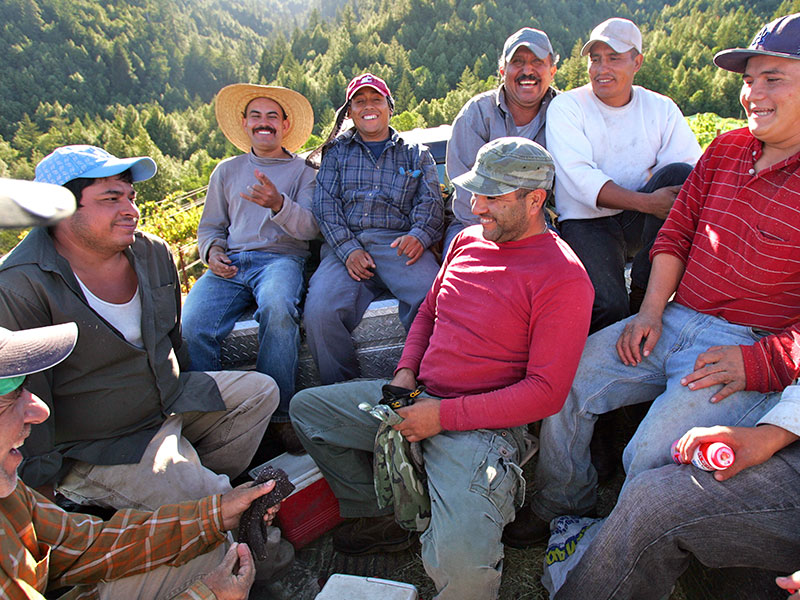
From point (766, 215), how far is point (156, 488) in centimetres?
271

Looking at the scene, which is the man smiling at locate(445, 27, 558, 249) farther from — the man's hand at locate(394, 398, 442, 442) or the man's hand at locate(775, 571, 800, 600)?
the man's hand at locate(775, 571, 800, 600)

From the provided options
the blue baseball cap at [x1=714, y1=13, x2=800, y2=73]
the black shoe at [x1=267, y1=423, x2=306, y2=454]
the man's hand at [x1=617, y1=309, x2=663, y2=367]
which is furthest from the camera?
the black shoe at [x1=267, y1=423, x2=306, y2=454]

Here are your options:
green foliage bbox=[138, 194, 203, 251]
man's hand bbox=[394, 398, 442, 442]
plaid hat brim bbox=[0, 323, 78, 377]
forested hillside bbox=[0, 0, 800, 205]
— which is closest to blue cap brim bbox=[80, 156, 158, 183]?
plaid hat brim bbox=[0, 323, 78, 377]

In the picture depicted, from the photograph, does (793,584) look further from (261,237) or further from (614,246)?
(261,237)

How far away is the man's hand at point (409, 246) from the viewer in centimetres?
327

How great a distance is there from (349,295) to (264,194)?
828 mm

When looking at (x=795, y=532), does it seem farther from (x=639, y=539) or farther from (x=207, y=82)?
(x=207, y=82)

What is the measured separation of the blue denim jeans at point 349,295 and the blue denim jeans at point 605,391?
3.83ft

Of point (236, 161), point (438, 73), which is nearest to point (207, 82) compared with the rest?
point (438, 73)

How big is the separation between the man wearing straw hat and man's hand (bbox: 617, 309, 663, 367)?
1811mm

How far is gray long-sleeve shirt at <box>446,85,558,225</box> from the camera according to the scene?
3.38 meters

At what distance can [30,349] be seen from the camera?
1.31m

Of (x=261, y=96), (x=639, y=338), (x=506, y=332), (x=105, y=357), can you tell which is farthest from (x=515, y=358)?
(x=261, y=96)

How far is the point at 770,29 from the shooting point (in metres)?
1.93
